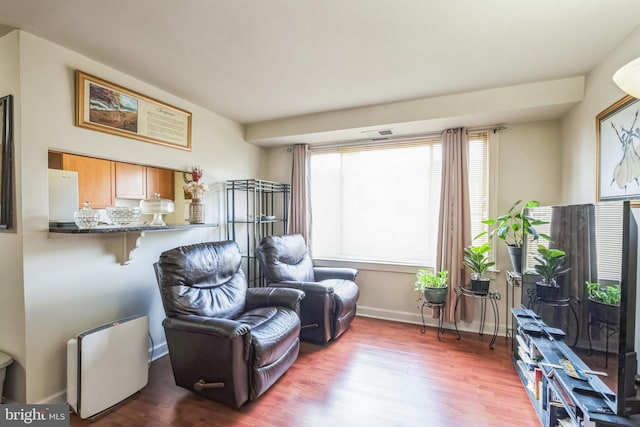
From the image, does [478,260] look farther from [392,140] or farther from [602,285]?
[392,140]

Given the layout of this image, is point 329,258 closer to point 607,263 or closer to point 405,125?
point 405,125

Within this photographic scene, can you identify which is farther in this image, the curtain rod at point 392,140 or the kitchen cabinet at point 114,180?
the curtain rod at point 392,140

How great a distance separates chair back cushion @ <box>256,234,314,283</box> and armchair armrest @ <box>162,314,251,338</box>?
105cm

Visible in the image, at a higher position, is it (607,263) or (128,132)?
(128,132)

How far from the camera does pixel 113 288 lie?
7.38 feet

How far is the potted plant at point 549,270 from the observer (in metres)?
1.67

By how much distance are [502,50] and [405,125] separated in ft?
3.62

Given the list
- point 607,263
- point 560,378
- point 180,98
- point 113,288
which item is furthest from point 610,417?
point 180,98

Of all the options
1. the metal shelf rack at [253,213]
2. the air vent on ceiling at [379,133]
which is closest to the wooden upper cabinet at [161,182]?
the metal shelf rack at [253,213]

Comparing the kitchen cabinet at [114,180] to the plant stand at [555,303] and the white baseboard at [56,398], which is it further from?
the plant stand at [555,303]

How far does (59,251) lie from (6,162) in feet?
2.07

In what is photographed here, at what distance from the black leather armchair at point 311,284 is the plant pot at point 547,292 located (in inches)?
62.1

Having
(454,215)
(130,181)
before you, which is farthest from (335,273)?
(130,181)

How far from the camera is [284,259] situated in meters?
3.13
